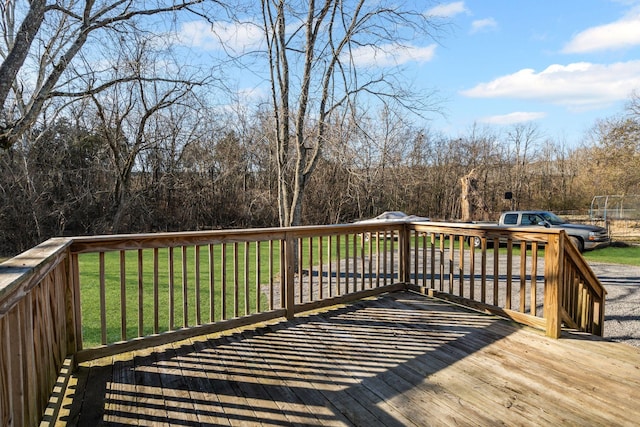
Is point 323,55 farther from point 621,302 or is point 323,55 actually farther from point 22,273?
point 621,302

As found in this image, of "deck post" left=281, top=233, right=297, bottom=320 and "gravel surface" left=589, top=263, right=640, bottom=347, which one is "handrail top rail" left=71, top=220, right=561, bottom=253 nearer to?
"deck post" left=281, top=233, right=297, bottom=320

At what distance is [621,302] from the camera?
5.51 meters

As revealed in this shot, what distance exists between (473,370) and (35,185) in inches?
558

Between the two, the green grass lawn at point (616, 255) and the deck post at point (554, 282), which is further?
the green grass lawn at point (616, 255)

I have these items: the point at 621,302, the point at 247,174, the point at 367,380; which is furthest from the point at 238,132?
the point at 367,380

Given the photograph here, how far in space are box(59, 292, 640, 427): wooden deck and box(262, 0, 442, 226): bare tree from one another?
4.12m

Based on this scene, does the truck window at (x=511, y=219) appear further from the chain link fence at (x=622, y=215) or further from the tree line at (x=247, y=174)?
the chain link fence at (x=622, y=215)

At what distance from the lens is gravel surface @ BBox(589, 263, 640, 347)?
4.22 meters

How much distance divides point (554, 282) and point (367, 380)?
6.31ft

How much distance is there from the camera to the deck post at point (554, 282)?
3066mm

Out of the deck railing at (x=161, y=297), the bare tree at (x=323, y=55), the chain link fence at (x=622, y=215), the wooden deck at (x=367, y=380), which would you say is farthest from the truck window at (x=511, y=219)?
the wooden deck at (x=367, y=380)

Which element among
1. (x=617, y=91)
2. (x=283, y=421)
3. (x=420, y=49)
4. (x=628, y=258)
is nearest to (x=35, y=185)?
(x=420, y=49)

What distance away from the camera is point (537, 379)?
2.40 m

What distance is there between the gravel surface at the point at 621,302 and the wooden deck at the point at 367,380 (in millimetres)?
1614
